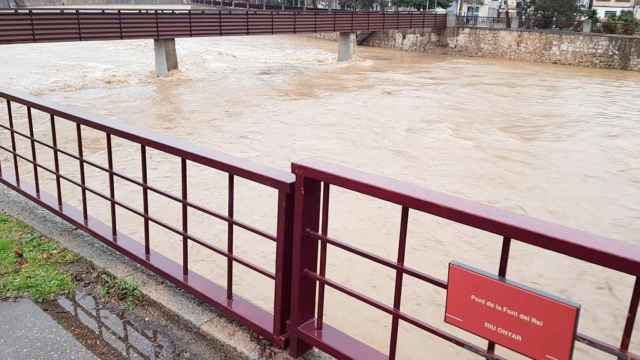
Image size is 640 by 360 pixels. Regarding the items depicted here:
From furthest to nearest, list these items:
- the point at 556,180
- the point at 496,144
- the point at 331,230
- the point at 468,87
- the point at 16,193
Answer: the point at 468,87 < the point at 496,144 < the point at 556,180 < the point at 331,230 < the point at 16,193

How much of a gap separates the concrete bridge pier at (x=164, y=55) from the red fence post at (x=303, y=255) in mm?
20475

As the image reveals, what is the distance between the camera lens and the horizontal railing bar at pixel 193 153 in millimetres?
2573

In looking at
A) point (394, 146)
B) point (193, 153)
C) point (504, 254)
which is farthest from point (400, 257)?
point (394, 146)

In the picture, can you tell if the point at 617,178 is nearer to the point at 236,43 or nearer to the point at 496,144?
the point at 496,144

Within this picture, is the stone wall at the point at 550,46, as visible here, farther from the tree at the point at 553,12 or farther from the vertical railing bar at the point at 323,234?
the vertical railing bar at the point at 323,234

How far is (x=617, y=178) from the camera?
428 inches

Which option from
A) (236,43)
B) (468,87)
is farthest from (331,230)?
(236,43)

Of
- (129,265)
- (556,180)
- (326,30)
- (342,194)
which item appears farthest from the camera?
(326,30)

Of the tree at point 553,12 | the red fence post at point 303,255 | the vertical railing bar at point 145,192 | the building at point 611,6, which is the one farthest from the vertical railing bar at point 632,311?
the building at point 611,6

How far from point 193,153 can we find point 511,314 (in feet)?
5.43

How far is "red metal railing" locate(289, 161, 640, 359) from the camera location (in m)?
1.78

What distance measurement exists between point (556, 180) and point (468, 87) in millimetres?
12492

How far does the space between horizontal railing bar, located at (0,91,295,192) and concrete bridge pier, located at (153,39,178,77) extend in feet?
61.6

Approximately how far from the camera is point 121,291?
3.37 metres
